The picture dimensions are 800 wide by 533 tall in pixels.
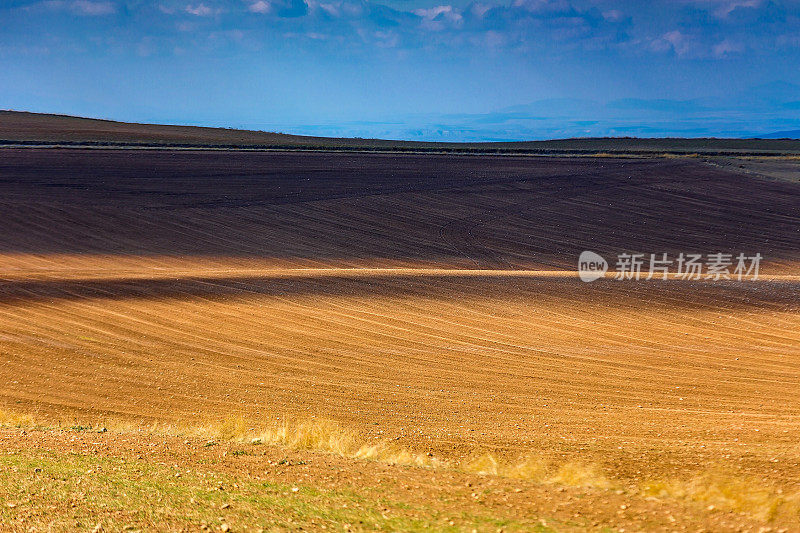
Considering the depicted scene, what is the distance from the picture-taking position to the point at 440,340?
17.5 metres

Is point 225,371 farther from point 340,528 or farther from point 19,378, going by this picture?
point 340,528

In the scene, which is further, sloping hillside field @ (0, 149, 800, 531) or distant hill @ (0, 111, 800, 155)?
distant hill @ (0, 111, 800, 155)

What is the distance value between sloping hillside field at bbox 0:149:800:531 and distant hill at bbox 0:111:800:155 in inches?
1296

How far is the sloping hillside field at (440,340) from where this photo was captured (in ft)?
30.3

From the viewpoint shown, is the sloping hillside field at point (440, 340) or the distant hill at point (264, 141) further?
the distant hill at point (264, 141)

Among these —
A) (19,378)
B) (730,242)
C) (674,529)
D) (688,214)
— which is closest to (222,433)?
(19,378)

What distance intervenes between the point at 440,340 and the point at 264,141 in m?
66.5

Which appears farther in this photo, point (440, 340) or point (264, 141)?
point (264, 141)

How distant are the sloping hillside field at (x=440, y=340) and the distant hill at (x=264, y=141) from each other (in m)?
32.9

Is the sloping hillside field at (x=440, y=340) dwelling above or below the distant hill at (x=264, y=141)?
below

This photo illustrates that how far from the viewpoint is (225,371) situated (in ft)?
49.1

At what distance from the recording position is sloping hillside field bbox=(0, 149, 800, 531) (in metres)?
9.23

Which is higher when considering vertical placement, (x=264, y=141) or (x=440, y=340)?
(x=264, y=141)

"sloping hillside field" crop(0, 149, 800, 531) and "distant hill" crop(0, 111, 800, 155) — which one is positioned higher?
"distant hill" crop(0, 111, 800, 155)
